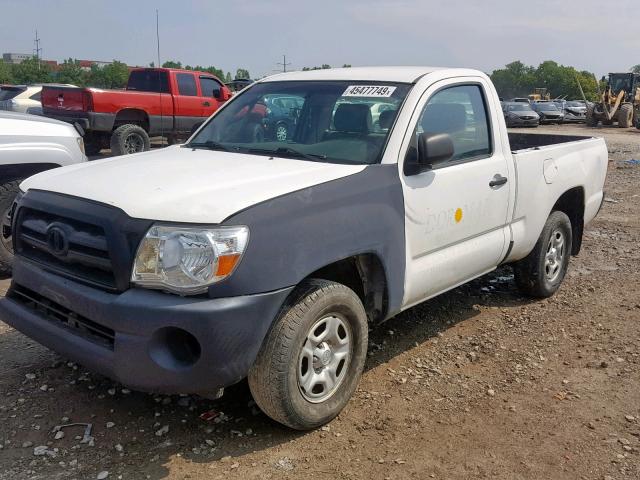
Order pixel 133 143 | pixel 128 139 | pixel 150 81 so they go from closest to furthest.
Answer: pixel 128 139 < pixel 133 143 < pixel 150 81

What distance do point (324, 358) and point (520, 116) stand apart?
3213cm

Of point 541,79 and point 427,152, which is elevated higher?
point 541,79

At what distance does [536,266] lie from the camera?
207 inches

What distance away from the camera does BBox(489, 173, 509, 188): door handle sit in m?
4.38

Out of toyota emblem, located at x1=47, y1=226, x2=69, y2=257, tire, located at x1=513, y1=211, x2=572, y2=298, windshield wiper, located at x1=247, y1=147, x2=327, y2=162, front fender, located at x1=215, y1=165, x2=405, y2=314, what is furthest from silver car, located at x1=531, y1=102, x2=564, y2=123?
toyota emblem, located at x1=47, y1=226, x2=69, y2=257

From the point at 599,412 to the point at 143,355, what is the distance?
2.52m

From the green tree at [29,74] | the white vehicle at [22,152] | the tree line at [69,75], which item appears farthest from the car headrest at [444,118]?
the green tree at [29,74]

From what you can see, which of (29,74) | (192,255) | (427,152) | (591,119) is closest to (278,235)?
(192,255)

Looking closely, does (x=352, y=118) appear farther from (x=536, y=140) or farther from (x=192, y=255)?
(x=536, y=140)

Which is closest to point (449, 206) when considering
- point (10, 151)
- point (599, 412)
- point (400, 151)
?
point (400, 151)

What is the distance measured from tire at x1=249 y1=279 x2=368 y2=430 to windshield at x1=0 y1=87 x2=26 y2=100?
15688 millimetres

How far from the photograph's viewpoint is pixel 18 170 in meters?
5.72

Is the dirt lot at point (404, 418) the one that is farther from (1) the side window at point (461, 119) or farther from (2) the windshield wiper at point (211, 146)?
(2) the windshield wiper at point (211, 146)

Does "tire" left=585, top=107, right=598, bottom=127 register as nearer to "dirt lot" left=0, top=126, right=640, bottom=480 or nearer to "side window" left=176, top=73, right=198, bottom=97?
"side window" left=176, top=73, right=198, bottom=97
